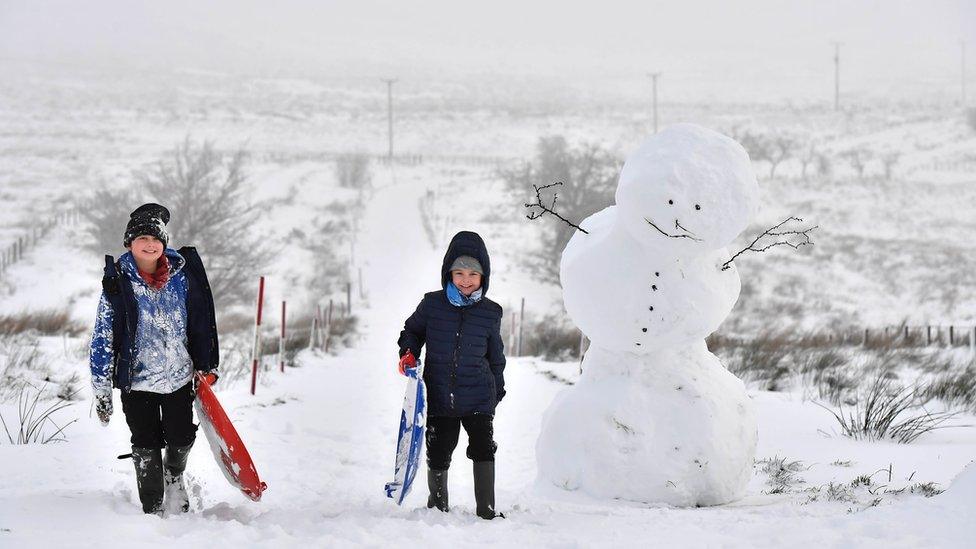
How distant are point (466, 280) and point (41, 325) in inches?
366

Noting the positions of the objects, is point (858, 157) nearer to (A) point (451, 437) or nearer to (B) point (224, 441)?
(A) point (451, 437)

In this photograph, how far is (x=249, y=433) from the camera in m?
6.67

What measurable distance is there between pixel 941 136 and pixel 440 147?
1326 inches

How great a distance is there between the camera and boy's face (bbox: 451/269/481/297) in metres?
4.45

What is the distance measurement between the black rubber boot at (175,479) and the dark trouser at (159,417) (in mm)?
50

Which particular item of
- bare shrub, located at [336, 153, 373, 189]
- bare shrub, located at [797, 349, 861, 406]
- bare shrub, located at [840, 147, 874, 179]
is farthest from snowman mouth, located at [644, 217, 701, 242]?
bare shrub, located at [840, 147, 874, 179]

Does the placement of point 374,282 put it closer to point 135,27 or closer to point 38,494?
point 38,494

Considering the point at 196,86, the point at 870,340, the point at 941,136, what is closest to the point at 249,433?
the point at 870,340

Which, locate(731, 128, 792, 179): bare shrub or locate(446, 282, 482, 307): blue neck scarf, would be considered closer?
locate(446, 282, 482, 307): blue neck scarf

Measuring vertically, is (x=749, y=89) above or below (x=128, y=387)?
above

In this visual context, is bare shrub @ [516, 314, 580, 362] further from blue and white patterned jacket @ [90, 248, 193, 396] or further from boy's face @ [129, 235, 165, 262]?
boy's face @ [129, 235, 165, 262]

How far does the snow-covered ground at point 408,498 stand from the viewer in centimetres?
365

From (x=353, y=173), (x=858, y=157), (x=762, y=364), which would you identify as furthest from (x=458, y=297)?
(x=858, y=157)

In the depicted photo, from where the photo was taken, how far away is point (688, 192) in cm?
465
